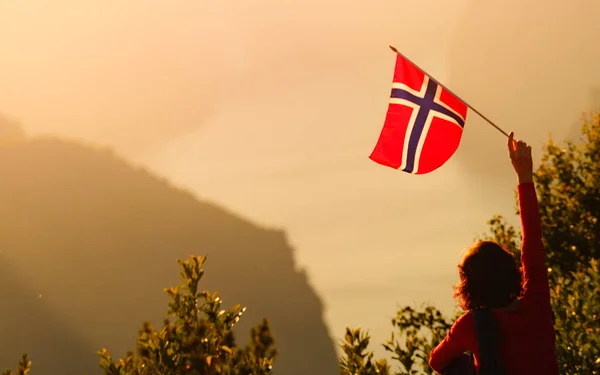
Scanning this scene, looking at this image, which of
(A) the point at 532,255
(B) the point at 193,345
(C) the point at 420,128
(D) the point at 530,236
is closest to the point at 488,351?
(A) the point at 532,255

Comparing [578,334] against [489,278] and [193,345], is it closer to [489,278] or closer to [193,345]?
[193,345]

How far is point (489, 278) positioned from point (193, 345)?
16.4 ft

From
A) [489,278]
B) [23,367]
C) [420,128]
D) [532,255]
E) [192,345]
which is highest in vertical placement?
[420,128]

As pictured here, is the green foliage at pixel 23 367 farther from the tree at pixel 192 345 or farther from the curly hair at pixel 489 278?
the curly hair at pixel 489 278

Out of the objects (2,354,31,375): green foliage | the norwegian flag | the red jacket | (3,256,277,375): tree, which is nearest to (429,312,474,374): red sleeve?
the red jacket

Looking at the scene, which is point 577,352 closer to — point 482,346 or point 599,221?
point 482,346

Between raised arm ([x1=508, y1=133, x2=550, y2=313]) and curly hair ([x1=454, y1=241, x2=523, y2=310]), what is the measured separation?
0.28 ft

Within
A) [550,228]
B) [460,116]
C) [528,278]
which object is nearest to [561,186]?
[550,228]

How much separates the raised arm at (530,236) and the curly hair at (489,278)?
0.08m

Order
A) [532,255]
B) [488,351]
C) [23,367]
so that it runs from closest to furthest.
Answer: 1. [488,351]
2. [532,255]
3. [23,367]

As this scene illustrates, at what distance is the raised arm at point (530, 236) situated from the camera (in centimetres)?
412

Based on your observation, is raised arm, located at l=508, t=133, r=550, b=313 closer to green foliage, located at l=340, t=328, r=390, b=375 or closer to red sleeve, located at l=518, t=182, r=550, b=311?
red sleeve, located at l=518, t=182, r=550, b=311

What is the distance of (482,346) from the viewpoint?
3924 mm

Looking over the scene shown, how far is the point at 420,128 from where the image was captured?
862 cm
